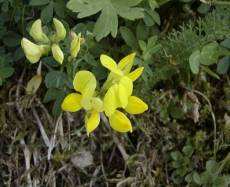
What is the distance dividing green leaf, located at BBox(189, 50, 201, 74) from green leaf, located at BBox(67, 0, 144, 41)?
0.89 feet

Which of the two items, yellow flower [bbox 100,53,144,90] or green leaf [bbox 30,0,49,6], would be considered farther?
green leaf [bbox 30,0,49,6]

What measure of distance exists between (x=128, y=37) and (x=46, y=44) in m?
0.46

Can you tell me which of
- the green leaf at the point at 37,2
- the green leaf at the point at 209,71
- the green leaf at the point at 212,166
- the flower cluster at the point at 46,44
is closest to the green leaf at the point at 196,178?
the green leaf at the point at 212,166

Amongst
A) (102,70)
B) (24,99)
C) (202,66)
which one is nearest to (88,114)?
(102,70)

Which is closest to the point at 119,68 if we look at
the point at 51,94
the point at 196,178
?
the point at 51,94

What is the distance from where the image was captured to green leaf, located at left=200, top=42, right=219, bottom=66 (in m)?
2.05

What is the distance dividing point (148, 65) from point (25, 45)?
0.59 metres

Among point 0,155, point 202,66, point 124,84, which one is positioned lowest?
point 0,155

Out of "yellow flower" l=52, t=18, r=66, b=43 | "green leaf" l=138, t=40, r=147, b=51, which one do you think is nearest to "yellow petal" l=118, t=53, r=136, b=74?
"yellow flower" l=52, t=18, r=66, b=43

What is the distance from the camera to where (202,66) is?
Result: 2.15 m

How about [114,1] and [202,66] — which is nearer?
[114,1]

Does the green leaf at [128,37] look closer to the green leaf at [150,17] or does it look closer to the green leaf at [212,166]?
the green leaf at [150,17]

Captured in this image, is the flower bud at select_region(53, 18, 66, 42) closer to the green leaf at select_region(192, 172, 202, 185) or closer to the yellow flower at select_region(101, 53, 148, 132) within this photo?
the yellow flower at select_region(101, 53, 148, 132)

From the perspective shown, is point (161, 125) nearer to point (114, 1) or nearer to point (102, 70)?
point (102, 70)
